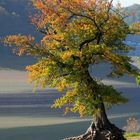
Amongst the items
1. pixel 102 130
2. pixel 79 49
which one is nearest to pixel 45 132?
pixel 102 130

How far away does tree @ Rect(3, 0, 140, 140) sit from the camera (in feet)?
112

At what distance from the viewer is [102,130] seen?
117 ft

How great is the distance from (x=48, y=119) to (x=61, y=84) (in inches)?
2419

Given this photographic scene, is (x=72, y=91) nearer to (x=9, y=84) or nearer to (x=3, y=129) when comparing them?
(x=3, y=129)

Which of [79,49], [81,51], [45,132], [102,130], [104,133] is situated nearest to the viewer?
[81,51]

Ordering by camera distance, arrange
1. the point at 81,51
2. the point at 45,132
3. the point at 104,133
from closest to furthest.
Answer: the point at 81,51 < the point at 104,133 < the point at 45,132

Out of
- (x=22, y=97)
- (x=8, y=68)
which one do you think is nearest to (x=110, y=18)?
(x=22, y=97)

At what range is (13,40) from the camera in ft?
114

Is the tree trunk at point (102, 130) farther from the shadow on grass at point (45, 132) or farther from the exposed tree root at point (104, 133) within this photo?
the shadow on grass at point (45, 132)

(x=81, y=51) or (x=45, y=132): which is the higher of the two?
(x=81, y=51)

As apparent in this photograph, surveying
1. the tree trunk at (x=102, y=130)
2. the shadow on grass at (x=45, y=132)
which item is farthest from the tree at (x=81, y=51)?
the shadow on grass at (x=45, y=132)

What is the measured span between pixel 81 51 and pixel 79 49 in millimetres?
712

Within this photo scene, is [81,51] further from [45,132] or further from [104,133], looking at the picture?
[45,132]

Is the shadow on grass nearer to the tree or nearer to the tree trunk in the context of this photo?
→ the tree trunk
